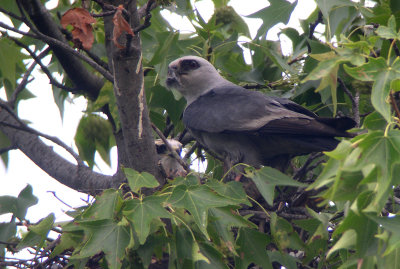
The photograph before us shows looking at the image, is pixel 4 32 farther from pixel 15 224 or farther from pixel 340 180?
pixel 340 180

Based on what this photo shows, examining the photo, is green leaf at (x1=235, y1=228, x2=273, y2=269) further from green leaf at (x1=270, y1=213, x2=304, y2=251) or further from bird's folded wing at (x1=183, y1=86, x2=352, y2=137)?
bird's folded wing at (x1=183, y1=86, x2=352, y2=137)

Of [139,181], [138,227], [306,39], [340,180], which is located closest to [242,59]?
[306,39]

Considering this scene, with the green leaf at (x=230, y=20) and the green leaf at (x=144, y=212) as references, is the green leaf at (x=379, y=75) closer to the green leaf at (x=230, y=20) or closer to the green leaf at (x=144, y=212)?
the green leaf at (x=144, y=212)

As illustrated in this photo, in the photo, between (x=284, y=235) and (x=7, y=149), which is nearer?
(x=284, y=235)

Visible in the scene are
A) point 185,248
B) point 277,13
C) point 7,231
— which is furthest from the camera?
point 277,13

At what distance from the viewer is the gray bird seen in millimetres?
4375

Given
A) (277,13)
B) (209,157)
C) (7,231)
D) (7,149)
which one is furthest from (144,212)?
(7,149)

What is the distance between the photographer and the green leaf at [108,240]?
3.00 meters

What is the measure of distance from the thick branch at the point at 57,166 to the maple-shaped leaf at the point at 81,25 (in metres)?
1.36

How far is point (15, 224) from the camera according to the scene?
13.7 ft

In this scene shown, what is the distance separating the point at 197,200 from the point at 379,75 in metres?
1.10

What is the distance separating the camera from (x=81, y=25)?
3504 millimetres

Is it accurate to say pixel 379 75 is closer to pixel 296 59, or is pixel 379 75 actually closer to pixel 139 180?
pixel 139 180

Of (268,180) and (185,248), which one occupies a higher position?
(185,248)
